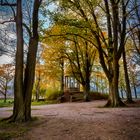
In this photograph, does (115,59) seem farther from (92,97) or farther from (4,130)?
(92,97)

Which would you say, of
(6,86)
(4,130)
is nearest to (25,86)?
(4,130)

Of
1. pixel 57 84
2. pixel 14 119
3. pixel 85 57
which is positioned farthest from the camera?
pixel 57 84

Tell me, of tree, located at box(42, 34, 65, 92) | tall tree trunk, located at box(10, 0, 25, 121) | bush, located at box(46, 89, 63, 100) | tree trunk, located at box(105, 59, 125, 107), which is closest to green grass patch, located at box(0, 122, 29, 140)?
tall tree trunk, located at box(10, 0, 25, 121)

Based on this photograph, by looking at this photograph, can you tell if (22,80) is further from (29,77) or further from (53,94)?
(53,94)

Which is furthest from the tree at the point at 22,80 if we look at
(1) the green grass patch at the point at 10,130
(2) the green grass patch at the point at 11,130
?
(1) the green grass patch at the point at 10,130

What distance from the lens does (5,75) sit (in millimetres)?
53188

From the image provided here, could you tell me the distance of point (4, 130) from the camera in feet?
31.0

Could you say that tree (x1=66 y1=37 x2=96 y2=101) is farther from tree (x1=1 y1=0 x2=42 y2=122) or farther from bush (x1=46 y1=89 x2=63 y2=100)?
tree (x1=1 y1=0 x2=42 y2=122)

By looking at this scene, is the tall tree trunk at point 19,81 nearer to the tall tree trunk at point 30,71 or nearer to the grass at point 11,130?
the tall tree trunk at point 30,71

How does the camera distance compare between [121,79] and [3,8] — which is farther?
[121,79]

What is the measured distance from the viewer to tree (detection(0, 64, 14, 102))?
50.8 m

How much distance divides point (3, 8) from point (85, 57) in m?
18.9

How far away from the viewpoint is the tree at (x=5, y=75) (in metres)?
50.8

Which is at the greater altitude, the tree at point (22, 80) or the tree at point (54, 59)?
the tree at point (54, 59)
